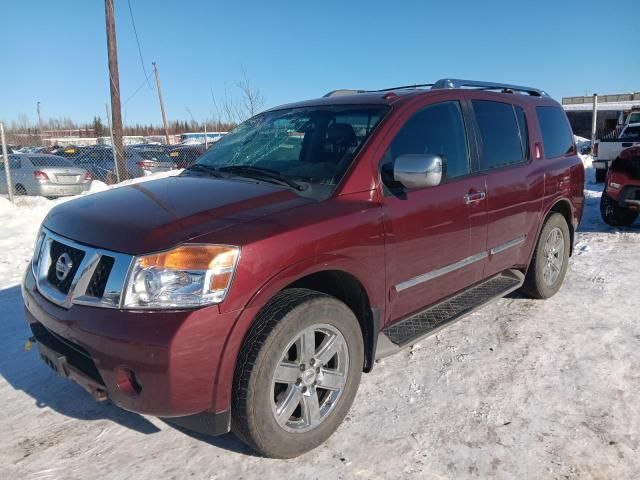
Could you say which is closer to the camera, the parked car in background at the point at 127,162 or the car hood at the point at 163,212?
the car hood at the point at 163,212

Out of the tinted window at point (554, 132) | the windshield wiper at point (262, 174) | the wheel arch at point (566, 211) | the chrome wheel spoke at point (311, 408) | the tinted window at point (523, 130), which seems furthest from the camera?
the wheel arch at point (566, 211)

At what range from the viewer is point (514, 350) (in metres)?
3.81

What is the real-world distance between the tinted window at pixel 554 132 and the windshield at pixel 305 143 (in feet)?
7.28

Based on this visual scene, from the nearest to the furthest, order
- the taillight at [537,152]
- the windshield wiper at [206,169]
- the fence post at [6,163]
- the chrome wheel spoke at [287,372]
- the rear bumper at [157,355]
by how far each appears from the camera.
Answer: the rear bumper at [157,355]
the chrome wheel spoke at [287,372]
the windshield wiper at [206,169]
the taillight at [537,152]
the fence post at [6,163]

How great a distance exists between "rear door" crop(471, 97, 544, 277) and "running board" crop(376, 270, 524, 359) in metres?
0.12

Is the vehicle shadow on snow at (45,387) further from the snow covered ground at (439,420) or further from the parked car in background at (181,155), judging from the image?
the parked car in background at (181,155)

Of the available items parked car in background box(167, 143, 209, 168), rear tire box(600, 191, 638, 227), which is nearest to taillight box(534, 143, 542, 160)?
rear tire box(600, 191, 638, 227)

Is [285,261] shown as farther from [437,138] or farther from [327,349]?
[437,138]

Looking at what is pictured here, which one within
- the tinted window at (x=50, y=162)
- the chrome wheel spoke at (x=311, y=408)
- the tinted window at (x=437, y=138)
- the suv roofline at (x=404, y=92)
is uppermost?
the suv roofline at (x=404, y=92)

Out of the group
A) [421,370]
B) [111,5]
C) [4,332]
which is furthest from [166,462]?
[111,5]

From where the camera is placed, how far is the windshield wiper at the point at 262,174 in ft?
9.75

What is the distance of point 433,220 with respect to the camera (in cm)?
326

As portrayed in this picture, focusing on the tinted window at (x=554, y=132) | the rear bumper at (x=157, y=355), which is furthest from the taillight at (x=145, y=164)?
the rear bumper at (x=157, y=355)

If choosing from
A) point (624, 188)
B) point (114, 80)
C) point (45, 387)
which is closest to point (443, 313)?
point (45, 387)
